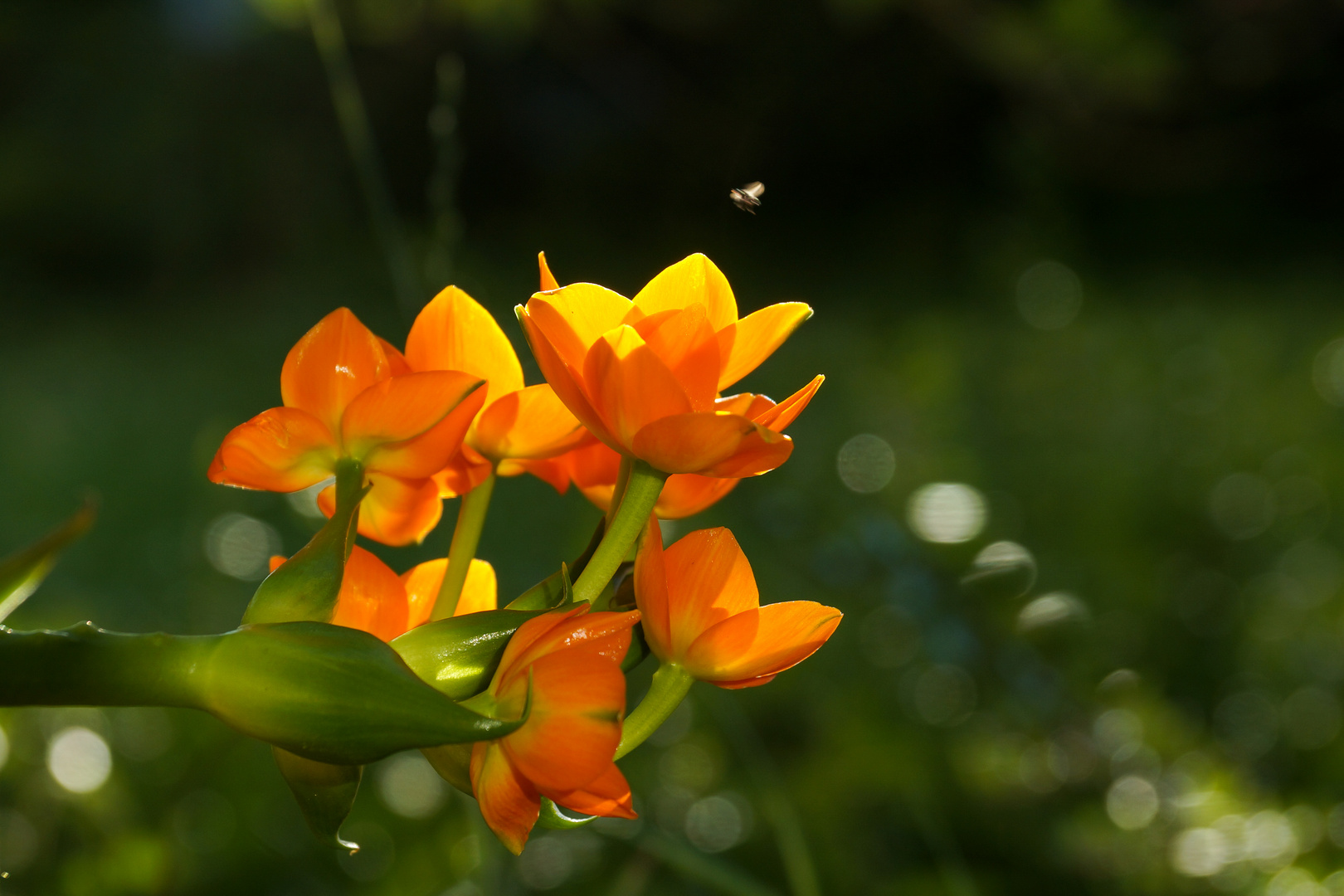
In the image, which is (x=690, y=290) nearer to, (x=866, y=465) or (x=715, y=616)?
(x=715, y=616)

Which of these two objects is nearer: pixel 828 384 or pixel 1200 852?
pixel 1200 852

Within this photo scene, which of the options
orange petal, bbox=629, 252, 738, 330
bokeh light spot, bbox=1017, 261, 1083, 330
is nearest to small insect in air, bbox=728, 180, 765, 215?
orange petal, bbox=629, 252, 738, 330

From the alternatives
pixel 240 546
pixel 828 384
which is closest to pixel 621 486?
pixel 240 546

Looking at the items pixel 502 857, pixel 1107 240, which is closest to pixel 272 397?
pixel 502 857

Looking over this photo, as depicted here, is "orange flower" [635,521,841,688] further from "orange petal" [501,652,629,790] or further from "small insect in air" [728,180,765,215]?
"small insect in air" [728,180,765,215]

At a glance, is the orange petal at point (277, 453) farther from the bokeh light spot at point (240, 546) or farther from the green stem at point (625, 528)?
the bokeh light spot at point (240, 546)

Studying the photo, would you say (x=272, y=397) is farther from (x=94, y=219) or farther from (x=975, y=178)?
(x=94, y=219)
